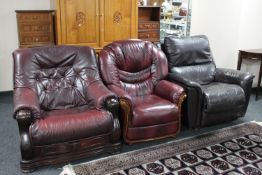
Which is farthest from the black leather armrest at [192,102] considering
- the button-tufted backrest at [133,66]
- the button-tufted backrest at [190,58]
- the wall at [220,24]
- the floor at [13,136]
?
the wall at [220,24]

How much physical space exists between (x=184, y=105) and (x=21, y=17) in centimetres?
238

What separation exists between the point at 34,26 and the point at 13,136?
5.00 ft

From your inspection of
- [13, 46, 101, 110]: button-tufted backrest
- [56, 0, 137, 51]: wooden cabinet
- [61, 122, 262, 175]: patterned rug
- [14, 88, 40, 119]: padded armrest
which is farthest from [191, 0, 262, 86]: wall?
[14, 88, 40, 119]: padded armrest

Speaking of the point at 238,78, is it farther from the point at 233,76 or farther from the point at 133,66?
the point at 133,66

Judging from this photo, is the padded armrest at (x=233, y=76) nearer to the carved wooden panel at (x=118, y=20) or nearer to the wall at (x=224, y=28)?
the wall at (x=224, y=28)

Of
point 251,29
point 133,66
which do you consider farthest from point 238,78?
point 251,29

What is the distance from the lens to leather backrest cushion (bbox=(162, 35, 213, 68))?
139 inches

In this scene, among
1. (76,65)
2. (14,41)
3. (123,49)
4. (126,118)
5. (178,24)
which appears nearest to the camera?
(126,118)

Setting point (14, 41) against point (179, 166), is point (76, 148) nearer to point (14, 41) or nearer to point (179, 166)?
point (179, 166)

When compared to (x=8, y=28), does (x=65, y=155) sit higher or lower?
lower

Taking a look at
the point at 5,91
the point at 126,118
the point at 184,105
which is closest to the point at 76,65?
the point at 126,118

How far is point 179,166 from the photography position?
250 cm

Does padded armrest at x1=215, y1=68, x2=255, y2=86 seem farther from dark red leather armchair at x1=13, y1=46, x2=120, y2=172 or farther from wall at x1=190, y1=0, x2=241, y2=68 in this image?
dark red leather armchair at x1=13, y1=46, x2=120, y2=172

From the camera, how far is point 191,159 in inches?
103
